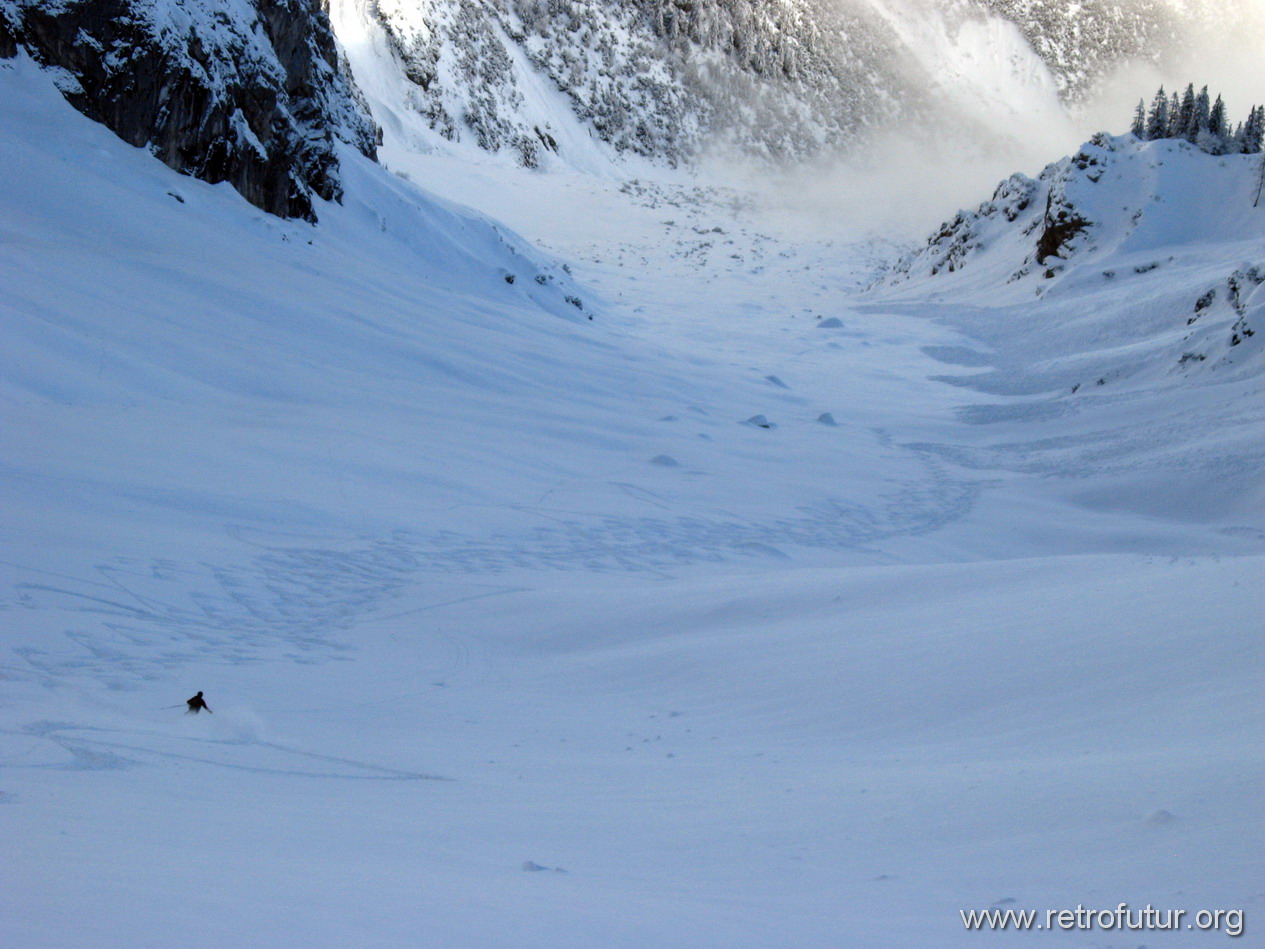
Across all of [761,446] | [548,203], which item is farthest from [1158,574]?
[548,203]

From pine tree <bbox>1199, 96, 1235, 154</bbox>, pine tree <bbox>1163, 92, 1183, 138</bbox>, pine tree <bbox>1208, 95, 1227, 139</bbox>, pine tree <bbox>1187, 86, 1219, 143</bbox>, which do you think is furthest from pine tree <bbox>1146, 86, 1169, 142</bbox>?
pine tree <bbox>1208, 95, 1227, 139</bbox>

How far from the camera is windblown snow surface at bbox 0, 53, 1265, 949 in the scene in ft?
8.15

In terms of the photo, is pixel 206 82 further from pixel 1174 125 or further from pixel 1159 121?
pixel 1174 125

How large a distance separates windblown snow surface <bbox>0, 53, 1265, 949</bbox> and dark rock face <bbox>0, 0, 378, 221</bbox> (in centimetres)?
59

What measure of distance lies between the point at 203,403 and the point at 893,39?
75358 millimetres

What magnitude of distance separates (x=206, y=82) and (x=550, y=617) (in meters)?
12.7

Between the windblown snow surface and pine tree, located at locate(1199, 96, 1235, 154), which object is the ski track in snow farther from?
pine tree, located at locate(1199, 96, 1235, 154)

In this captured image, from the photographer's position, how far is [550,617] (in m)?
6.55

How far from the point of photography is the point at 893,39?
7369 centimetres

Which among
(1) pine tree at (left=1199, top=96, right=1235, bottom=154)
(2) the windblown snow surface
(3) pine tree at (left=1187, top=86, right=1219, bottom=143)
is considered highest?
(3) pine tree at (left=1187, top=86, right=1219, bottom=143)

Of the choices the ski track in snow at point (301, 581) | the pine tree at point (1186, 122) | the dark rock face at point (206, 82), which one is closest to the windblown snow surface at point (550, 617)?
the ski track in snow at point (301, 581)

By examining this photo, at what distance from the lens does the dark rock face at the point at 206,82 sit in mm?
14094

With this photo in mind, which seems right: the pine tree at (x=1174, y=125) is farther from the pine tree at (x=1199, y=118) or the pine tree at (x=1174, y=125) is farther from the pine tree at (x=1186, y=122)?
the pine tree at (x=1199, y=118)

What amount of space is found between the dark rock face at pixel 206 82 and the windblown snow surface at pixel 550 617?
0.59 metres
